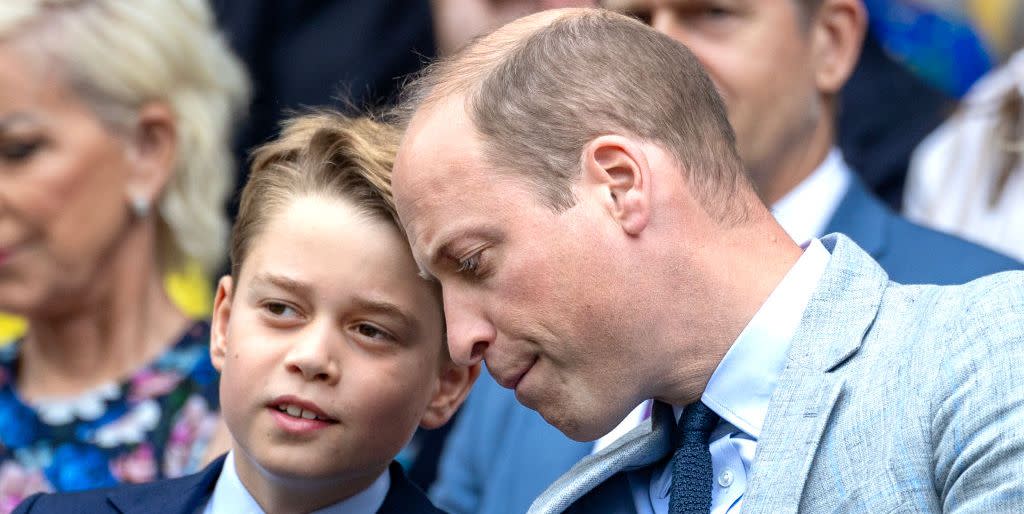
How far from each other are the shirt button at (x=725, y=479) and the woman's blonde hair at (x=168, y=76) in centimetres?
244

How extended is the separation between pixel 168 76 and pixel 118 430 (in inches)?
41.8

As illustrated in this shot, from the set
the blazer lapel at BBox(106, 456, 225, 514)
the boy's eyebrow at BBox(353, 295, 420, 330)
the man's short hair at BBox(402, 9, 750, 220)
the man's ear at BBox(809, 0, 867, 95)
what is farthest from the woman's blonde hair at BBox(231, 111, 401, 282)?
the man's ear at BBox(809, 0, 867, 95)

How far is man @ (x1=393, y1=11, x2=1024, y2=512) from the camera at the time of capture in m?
2.21

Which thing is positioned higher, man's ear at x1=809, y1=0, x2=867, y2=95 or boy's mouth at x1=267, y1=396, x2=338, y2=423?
man's ear at x1=809, y1=0, x2=867, y2=95

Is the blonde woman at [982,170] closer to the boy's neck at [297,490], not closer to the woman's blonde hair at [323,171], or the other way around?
the woman's blonde hair at [323,171]

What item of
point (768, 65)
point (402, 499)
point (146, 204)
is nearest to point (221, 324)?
point (402, 499)

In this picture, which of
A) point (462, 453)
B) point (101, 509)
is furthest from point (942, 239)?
point (101, 509)

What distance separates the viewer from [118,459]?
3.93 m

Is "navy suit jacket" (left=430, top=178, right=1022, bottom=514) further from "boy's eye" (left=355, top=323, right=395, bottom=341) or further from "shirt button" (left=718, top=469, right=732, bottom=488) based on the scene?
"shirt button" (left=718, top=469, right=732, bottom=488)

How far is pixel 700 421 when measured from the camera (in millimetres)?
2391

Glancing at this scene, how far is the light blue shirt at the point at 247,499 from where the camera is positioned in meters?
2.84

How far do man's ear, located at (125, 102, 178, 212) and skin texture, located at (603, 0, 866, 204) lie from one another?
1.39 metres

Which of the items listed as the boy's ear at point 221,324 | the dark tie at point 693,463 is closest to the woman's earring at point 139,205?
the boy's ear at point 221,324

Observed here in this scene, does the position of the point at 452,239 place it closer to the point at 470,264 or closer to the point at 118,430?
the point at 470,264
